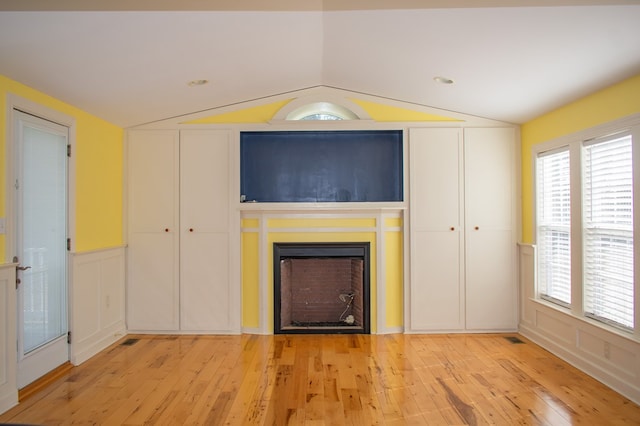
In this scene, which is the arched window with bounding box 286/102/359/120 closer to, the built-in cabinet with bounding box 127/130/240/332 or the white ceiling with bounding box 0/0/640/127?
the white ceiling with bounding box 0/0/640/127

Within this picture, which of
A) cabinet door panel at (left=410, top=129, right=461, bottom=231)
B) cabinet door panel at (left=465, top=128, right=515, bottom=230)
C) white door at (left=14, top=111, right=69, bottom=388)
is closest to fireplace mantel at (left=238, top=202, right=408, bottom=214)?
cabinet door panel at (left=410, top=129, right=461, bottom=231)

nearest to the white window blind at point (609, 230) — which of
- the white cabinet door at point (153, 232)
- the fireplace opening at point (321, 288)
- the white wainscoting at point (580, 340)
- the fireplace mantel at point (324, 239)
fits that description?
the white wainscoting at point (580, 340)

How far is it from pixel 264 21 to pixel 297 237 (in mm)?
2611

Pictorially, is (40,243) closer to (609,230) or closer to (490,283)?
(490,283)

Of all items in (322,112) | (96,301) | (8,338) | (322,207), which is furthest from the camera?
(322,112)

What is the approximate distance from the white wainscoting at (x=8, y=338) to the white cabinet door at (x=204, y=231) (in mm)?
1916

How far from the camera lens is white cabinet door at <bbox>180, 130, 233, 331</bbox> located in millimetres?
4918

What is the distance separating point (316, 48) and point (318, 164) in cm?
172

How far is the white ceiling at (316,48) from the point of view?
2590 millimetres

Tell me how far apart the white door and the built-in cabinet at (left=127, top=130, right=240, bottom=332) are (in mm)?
1068

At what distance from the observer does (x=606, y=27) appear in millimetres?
2580

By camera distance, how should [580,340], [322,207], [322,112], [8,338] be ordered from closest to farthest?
1. [8,338]
2. [580,340]
3. [322,207]
4. [322,112]

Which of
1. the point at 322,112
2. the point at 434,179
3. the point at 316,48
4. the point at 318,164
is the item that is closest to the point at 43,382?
the point at 318,164

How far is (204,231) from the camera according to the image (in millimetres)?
4934
